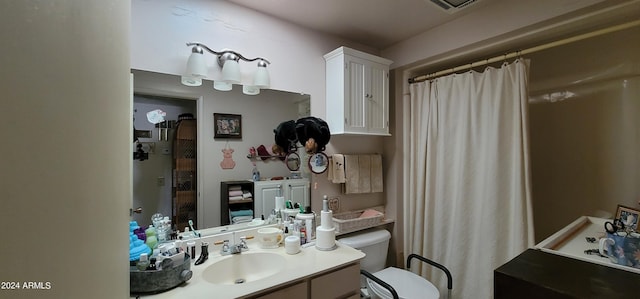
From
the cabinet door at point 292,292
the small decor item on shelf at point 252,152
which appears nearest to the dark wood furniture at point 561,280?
the cabinet door at point 292,292

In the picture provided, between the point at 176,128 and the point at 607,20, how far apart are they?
8.56ft

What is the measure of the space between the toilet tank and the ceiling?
167cm

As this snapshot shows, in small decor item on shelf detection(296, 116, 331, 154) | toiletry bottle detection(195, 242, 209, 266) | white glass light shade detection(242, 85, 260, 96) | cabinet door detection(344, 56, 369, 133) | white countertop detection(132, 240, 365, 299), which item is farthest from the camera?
cabinet door detection(344, 56, 369, 133)

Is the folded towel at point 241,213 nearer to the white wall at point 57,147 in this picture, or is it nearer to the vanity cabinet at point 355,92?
the vanity cabinet at point 355,92

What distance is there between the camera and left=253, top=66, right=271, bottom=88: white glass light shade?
63.8 inches

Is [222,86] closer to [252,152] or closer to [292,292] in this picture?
[252,152]

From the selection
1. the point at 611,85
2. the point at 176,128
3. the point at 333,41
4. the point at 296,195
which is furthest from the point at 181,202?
the point at 611,85

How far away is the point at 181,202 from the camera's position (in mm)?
1454

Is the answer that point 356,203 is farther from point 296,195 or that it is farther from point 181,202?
point 181,202

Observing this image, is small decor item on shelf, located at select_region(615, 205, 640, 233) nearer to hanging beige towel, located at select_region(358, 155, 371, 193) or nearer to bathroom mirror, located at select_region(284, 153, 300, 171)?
hanging beige towel, located at select_region(358, 155, 371, 193)

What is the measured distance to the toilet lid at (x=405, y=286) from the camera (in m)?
1.66

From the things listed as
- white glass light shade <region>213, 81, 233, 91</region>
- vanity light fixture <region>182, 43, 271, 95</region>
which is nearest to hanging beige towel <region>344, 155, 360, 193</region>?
vanity light fixture <region>182, 43, 271, 95</region>

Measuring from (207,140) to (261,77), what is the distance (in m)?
0.53

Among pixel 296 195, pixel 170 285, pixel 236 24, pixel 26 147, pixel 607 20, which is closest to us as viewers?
pixel 26 147
